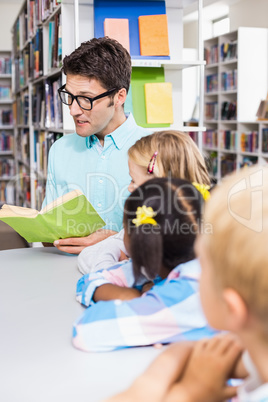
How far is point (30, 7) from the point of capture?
3973mm

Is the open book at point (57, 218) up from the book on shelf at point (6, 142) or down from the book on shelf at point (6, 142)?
down

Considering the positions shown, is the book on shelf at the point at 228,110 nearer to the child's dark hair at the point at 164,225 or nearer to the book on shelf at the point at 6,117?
the book on shelf at the point at 6,117

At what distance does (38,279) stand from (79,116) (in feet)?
2.15

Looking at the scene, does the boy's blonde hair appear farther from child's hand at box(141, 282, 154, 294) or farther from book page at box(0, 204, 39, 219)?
book page at box(0, 204, 39, 219)

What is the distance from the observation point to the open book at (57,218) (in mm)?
1215

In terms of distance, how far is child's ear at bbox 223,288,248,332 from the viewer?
1.50ft

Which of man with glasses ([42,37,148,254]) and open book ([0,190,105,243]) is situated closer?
open book ([0,190,105,243])

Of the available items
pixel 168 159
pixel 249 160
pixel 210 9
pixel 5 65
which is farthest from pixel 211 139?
pixel 168 159

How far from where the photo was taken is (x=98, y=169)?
179cm

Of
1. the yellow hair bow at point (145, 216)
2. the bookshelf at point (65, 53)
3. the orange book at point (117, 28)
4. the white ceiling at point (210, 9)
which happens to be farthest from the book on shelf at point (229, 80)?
the yellow hair bow at point (145, 216)

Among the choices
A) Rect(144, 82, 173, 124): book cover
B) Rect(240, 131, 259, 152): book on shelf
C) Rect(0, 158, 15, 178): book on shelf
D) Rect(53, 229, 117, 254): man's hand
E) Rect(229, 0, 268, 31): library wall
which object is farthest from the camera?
Rect(229, 0, 268, 31): library wall

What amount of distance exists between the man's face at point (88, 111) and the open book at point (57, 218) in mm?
437

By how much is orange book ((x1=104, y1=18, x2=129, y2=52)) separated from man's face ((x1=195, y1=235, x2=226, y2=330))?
5.83ft

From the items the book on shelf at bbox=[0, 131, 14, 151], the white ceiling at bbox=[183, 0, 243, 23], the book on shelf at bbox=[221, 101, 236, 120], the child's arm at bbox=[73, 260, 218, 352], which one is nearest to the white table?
the child's arm at bbox=[73, 260, 218, 352]
